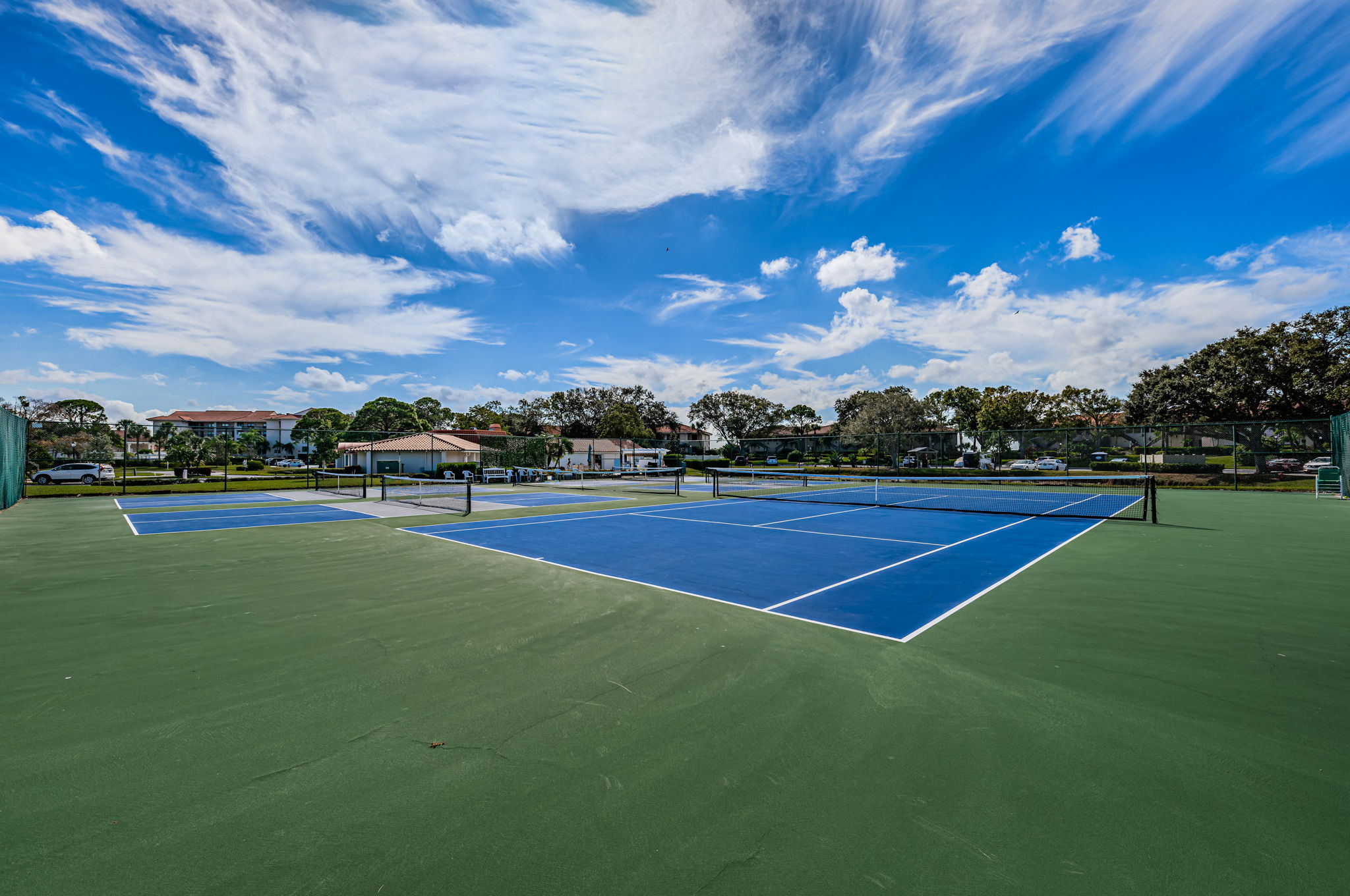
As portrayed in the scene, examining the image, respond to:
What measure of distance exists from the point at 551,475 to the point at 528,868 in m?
37.8

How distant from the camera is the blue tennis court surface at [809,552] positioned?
677cm

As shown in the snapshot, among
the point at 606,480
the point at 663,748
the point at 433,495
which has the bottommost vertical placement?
the point at 606,480

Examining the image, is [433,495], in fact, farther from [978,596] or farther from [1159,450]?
[1159,450]

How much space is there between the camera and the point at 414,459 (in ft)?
169

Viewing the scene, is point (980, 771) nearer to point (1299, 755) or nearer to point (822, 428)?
point (1299, 755)

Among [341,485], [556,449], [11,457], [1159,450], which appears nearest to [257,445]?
[556,449]

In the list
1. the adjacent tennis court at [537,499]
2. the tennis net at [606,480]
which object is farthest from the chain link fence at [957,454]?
the adjacent tennis court at [537,499]

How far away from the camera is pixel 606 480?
39.2 m

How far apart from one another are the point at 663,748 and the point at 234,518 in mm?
17678

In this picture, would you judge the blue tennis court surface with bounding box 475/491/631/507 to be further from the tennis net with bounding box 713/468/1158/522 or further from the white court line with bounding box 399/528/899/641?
the white court line with bounding box 399/528/899/641

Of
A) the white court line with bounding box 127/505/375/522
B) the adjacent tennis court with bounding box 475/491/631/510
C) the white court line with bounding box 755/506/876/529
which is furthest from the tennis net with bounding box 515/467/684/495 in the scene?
the white court line with bounding box 127/505/375/522

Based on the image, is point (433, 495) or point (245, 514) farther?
point (433, 495)

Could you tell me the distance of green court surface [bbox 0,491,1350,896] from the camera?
7.68 ft

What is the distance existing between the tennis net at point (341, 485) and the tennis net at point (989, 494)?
16467 millimetres
